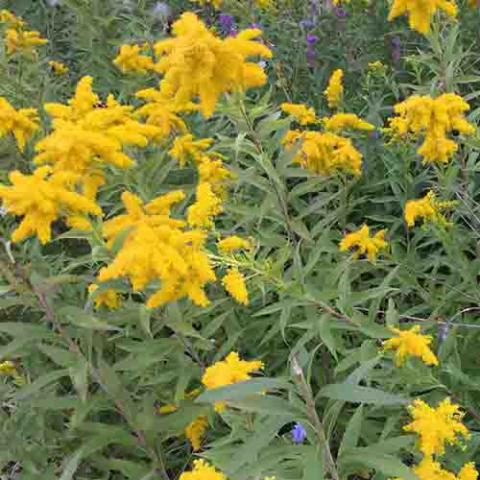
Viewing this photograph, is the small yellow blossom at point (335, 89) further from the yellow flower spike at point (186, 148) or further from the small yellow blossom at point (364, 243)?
the small yellow blossom at point (364, 243)

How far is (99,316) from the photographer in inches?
84.9

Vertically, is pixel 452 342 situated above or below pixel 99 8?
below

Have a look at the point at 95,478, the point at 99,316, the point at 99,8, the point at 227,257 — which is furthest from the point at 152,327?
the point at 99,8

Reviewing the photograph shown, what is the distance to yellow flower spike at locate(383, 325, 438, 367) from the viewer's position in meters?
1.79

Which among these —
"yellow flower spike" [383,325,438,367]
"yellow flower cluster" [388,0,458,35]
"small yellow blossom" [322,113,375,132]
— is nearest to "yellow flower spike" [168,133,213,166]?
"small yellow blossom" [322,113,375,132]

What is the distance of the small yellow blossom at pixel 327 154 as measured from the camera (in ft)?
8.95

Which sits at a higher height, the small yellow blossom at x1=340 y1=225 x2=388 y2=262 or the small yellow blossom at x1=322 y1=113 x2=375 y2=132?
the small yellow blossom at x1=322 y1=113 x2=375 y2=132

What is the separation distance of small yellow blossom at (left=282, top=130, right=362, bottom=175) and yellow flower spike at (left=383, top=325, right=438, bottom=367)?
99 cm

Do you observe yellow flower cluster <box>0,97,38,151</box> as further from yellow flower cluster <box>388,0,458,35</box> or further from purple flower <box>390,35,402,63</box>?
purple flower <box>390,35,402,63</box>

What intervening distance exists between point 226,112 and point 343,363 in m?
0.84

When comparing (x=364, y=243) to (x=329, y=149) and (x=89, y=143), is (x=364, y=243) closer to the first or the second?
(x=329, y=149)

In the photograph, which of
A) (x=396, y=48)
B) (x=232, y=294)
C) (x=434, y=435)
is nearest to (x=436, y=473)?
(x=434, y=435)

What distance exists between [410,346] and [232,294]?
1.47 feet

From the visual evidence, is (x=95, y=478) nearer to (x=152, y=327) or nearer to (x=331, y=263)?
(x=152, y=327)
